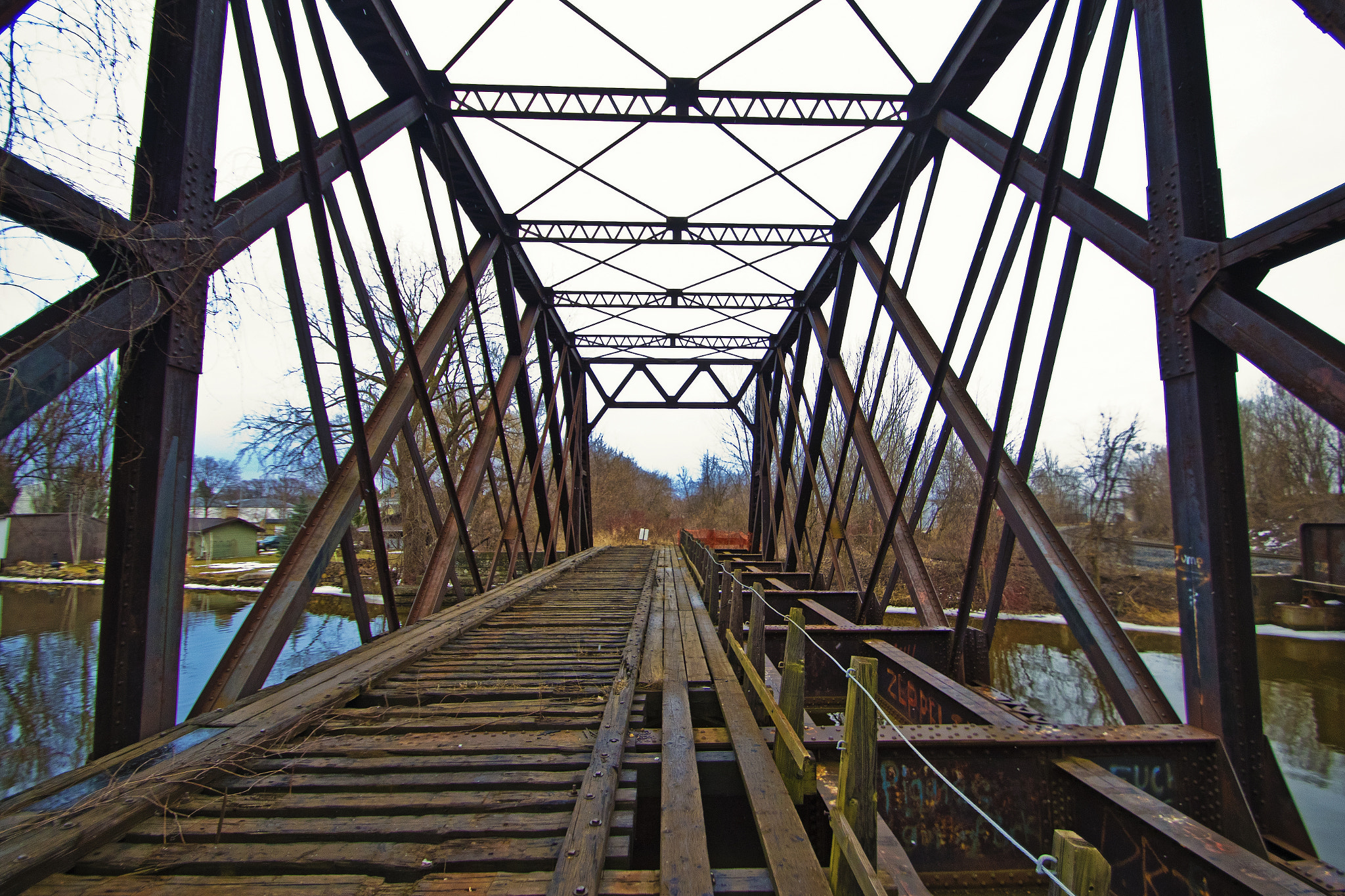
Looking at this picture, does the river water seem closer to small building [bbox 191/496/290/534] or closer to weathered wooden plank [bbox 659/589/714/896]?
weathered wooden plank [bbox 659/589/714/896]

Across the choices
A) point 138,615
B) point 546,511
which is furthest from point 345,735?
point 546,511

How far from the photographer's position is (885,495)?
775 cm

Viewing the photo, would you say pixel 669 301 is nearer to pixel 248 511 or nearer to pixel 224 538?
pixel 224 538

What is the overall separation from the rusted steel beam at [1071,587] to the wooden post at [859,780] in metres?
2.17

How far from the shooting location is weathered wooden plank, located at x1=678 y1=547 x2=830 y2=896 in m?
1.96

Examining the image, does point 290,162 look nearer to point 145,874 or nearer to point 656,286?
point 145,874

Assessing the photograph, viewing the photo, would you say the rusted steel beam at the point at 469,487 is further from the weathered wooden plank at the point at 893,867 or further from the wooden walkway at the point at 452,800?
the weathered wooden plank at the point at 893,867

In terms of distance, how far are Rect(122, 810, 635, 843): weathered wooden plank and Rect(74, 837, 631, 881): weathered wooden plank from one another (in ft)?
0.16

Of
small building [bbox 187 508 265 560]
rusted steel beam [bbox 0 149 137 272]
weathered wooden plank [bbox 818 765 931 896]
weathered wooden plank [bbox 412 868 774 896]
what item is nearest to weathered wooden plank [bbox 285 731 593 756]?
weathered wooden plank [bbox 412 868 774 896]

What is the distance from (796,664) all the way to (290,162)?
441cm

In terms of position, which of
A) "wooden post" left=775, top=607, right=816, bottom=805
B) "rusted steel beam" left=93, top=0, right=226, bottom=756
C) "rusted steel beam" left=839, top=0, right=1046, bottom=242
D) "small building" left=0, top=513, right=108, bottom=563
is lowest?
"small building" left=0, top=513, right=108, bottom=563

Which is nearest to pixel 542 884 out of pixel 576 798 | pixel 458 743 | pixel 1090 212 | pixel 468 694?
pixel 576 798

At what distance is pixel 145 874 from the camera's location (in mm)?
2021

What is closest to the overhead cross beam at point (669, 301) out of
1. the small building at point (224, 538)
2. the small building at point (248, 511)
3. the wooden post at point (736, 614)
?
the wooden post at point (736, 614)
